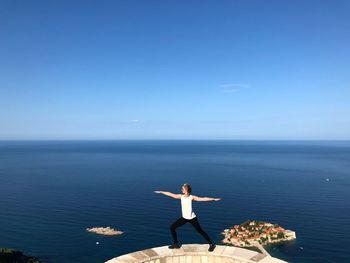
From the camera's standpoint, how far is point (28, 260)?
42.1m

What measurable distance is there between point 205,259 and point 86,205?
72.6 metres

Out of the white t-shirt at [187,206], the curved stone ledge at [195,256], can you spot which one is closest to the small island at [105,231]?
the curved stone ledge at [195,256]

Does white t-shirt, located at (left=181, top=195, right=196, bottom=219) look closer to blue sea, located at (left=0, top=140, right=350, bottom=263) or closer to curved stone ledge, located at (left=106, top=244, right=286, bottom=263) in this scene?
curved stone ledge, located at (left=106, top=244, right=286, bottom=263)

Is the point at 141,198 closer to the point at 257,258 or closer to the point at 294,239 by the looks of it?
the point at 294,239

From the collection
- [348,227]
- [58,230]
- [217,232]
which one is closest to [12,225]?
[58,230]

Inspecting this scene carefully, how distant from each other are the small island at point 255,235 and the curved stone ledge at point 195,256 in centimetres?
4218

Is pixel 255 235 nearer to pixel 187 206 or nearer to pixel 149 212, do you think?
pixel 149 212

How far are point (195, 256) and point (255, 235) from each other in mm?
46874

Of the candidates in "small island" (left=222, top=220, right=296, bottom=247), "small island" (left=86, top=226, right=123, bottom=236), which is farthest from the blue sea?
"small island" (left=222, top=220, right=296, bottom=247)

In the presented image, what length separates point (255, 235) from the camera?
56.3 meters

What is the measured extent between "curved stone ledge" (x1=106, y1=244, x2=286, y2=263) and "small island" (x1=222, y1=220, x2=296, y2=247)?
4218 centimetres

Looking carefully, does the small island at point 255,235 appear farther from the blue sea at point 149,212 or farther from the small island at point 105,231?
the small island at point 105,231

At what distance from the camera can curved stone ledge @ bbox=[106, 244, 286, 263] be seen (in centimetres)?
1314

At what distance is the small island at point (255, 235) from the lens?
178 feet
